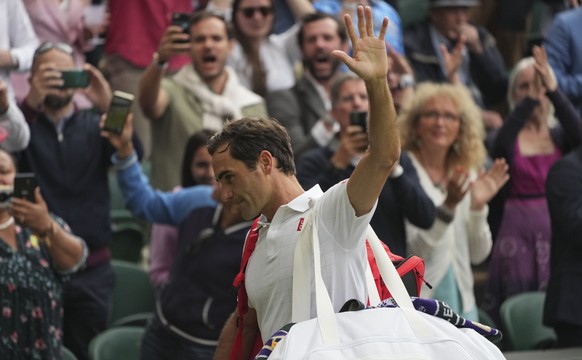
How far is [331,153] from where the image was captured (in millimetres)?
6539

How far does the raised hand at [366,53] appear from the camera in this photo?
146 inches

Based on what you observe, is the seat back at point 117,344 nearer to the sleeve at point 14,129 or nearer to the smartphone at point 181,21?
the sleeve at point 14,129

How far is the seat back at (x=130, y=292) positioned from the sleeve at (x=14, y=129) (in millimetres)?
984

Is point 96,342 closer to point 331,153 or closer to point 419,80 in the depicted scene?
point 331,153

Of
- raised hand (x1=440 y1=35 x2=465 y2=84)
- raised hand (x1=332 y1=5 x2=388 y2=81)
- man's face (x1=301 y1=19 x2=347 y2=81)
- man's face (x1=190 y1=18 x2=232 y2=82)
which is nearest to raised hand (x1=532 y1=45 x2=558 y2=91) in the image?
raised hand (x1=440 y1=35 x2=465 y2=84)

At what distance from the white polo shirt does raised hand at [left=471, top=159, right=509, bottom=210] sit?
2783mm

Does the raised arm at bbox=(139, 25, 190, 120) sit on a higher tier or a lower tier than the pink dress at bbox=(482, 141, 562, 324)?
higher

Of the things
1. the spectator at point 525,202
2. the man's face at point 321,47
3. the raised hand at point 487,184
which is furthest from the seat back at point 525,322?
the man's face at point 321,47

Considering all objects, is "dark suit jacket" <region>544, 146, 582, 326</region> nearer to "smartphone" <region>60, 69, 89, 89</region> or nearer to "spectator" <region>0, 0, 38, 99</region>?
"smartphone" <region>60, 69, 89, 89</region>

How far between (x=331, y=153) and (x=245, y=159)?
8.52 feet

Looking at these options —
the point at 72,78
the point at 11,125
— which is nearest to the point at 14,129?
the point at 11,125

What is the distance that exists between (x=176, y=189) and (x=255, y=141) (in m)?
2.97

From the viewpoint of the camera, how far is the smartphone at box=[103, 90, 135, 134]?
6652mm

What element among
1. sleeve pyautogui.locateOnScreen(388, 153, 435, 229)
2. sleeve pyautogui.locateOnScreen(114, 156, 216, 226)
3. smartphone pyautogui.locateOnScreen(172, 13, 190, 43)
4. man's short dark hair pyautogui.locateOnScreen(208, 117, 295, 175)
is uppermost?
man's short dark hair pyautogui.locateOnScreen(208, 117, 295, 175)
